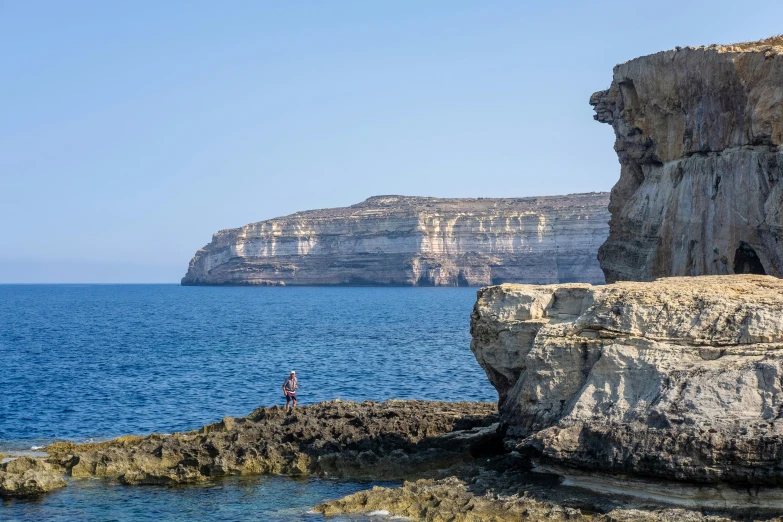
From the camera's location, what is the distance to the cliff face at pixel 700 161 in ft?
97.8

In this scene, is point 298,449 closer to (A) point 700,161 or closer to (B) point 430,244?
(A) point 700,161

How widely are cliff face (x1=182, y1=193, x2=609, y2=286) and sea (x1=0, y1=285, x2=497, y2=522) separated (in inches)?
3157

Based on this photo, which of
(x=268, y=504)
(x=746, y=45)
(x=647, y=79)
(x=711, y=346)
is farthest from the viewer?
(x=647, y=79)

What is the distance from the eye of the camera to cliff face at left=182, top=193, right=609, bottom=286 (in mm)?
165250

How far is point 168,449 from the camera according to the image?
79.3ft

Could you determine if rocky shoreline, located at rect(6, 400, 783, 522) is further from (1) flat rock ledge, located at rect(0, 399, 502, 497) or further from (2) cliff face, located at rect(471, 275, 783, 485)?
(2) cliff face, located at rect(471, 275, 783, 485)

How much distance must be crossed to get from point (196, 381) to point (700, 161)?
24.9 m

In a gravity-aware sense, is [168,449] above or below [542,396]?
below

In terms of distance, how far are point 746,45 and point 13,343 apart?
53459 millimetres

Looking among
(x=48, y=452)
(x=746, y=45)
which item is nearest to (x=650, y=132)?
(x=746, y=45)

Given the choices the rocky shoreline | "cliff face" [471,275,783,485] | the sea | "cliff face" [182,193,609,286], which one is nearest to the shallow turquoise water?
the sea

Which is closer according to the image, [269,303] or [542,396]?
[542,396]

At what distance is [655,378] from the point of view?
17953 millimetres

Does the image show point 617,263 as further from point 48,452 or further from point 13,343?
point 13,343
